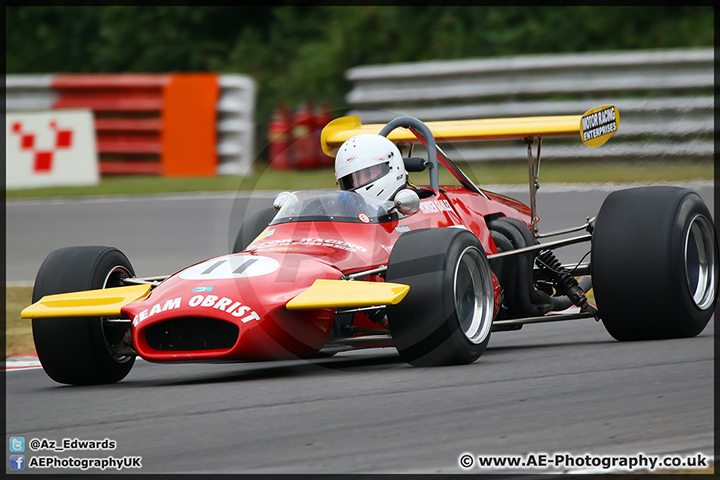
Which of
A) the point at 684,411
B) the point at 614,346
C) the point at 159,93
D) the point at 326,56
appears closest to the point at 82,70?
the point at 326,56

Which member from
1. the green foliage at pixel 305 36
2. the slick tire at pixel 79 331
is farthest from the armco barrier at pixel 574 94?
the slick tire at pixel 79 331

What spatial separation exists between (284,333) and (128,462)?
5.17 feet

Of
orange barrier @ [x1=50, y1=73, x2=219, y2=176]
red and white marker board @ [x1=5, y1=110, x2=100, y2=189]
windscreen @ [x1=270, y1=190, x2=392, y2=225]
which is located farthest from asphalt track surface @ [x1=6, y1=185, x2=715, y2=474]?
orange barrier @ [x1=50, y1=73, x2=219, y2=176]

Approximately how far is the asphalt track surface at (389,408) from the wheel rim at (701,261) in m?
0.25

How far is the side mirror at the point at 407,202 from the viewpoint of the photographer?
6301 millimetres

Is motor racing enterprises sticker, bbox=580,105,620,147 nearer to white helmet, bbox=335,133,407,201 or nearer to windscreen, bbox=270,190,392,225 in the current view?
white helmet, bbox=335,133,407,201

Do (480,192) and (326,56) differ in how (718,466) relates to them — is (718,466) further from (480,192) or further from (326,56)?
(326,56)

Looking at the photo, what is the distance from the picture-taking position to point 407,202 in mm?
6301

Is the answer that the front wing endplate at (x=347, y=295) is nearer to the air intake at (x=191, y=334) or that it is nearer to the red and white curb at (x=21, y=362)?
the air intake at (x=191, y=334)

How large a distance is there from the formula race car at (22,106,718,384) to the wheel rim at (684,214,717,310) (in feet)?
0.03

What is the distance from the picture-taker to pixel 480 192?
7.50 metres

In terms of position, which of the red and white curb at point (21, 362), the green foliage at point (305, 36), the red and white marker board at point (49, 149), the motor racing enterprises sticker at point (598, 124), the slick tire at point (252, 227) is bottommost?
the red and white curb at point (21, 362)

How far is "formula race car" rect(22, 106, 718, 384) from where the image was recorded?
536 cm

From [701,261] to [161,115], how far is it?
37.4 ft
